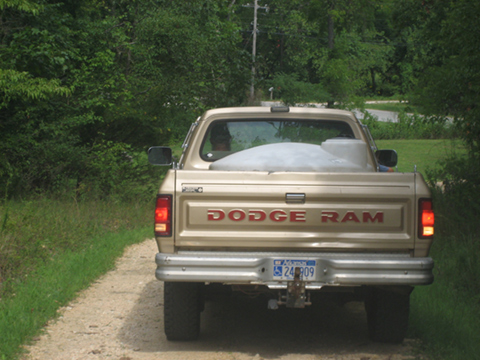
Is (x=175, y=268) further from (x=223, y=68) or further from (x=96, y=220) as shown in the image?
(x=223, y=68)

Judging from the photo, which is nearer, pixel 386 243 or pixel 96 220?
pixel 386 243

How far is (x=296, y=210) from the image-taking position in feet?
14.7

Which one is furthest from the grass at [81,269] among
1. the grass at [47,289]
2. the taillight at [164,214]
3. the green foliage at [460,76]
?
the green foliage at [460,76]

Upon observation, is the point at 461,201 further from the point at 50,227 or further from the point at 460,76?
the point at 50,227

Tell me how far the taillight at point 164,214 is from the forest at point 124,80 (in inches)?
206

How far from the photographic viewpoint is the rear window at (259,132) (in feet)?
19.8

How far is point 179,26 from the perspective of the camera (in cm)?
1406

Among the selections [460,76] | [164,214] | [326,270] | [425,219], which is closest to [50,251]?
[164,214]

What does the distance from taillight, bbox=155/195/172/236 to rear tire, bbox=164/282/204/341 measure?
581 mm

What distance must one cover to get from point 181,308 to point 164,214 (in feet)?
2.95

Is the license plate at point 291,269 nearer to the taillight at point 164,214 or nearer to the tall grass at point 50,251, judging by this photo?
the taillight at point 164,214

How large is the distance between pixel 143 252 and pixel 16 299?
3448 millimetres

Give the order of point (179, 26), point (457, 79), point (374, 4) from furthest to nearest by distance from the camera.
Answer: point (374, 4) → point (179, 26) → point (457, 79)

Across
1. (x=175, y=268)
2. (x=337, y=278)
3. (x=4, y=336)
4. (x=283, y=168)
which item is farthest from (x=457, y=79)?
(x=4, y=336)
